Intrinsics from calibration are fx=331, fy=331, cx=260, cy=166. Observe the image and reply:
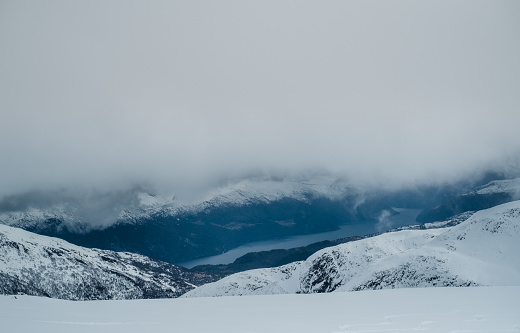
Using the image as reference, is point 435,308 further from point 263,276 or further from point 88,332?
point 263,276

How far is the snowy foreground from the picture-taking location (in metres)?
13.9

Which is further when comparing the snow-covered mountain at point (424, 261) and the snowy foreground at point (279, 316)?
the snow-covered mountain at point (424, 261)

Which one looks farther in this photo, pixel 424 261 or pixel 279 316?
pixel 424 261

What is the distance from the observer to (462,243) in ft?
331

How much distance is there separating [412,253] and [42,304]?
10223 centimetres

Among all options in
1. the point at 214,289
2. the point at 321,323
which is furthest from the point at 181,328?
the point at 214,289

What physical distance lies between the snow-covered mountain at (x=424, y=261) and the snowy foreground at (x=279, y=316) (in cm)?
7122

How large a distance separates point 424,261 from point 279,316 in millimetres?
91308

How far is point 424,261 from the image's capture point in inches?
3691

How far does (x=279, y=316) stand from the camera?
55.9ft

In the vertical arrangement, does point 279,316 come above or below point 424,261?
above

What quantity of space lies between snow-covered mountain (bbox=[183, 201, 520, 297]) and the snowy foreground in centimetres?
7122

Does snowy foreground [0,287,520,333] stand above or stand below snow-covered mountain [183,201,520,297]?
above

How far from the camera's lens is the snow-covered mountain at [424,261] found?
82688 mm
